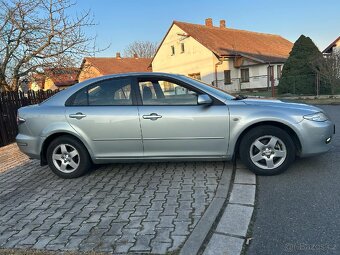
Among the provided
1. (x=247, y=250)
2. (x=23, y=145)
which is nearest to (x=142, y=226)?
(x=247, y=250)

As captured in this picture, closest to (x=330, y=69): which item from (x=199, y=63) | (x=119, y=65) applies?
(x=199, y=63)

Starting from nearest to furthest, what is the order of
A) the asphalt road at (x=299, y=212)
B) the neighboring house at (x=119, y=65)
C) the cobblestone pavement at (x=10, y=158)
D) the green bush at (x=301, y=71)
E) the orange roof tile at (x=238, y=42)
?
1. the asphalt road at (x=299, y=212)
2. the cobblestone pavement at (x=10, y=158)
3. the green bush at (x=301, y=71)
4. the orange roof tile at (x=238, y=42)
5. the neighboring house at (x=119, y=65)

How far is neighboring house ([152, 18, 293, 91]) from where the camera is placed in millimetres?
27516

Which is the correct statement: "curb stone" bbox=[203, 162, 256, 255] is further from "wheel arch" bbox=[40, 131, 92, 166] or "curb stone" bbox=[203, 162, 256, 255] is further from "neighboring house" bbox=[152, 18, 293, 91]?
"neighboring house" bbox=[152, 18, 293, 91]

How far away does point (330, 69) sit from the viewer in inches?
606

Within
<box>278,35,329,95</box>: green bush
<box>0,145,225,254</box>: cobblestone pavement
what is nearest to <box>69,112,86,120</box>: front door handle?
<box>0,145,225,254</box>: cobblestone pavement

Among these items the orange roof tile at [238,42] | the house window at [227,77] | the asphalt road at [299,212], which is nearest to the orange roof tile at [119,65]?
the orange roof tile at [238,42]

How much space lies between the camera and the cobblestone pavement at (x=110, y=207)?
2920 mm

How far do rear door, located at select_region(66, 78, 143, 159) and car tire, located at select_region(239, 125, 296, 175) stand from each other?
157cm

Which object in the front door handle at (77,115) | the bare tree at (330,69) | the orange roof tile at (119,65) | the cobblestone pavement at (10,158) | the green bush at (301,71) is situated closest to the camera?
the front door handle at (77,115)

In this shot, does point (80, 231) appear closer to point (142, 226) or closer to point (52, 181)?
point (142, 226)

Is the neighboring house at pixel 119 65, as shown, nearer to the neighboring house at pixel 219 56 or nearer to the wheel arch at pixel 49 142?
the neighboring house at pixel 219 56

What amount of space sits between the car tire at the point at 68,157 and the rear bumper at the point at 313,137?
321 cm

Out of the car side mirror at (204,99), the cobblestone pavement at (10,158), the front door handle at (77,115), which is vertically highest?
the car side mirror at (204,99)
